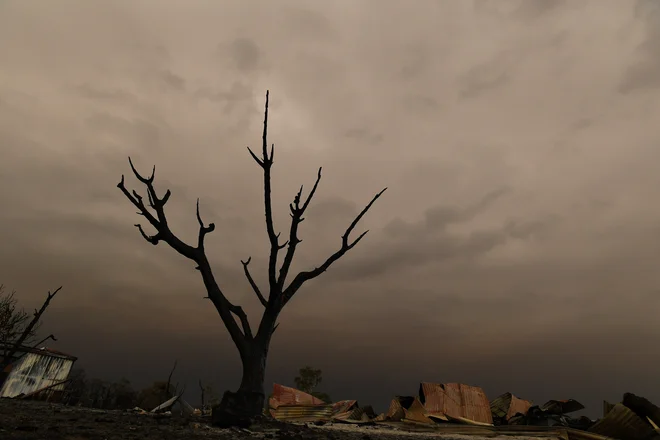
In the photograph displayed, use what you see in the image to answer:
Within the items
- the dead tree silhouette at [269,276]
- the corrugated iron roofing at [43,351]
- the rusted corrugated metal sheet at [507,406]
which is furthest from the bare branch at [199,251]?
the corrugated iron roofing at [43,351]

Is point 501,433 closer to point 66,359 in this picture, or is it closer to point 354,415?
point 354,415

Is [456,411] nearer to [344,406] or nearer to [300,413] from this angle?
[344,406]

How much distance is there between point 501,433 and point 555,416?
411 cm

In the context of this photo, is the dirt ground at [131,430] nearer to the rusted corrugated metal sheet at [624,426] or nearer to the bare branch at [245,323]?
the bare branch at [245,323]

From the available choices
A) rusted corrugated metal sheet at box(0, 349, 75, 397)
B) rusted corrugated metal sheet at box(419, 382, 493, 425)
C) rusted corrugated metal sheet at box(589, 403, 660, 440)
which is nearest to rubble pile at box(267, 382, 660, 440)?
rusted corrugated metal sheet at box(419, 382, 493, 425)

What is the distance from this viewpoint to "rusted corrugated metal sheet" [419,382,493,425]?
16.8m

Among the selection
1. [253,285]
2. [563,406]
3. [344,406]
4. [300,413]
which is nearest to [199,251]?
[253,285]

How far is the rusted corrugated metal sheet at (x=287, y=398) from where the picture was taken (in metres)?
18.9

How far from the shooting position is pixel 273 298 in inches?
409

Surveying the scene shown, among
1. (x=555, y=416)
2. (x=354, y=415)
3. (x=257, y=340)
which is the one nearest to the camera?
(x=257, y=340)

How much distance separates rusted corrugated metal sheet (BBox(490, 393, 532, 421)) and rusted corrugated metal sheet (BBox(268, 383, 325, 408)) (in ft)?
25.8

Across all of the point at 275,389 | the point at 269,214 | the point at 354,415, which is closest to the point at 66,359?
the point at 275,389

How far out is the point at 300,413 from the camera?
18125 millimetres

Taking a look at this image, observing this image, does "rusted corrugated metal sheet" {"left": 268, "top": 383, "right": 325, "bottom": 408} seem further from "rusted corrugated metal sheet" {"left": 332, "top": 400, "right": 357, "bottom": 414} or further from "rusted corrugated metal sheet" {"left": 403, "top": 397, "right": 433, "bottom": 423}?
"rusted corrugated metal sheet" {"left": 403, "top": 397, "right": 433, "bottom": 423}
